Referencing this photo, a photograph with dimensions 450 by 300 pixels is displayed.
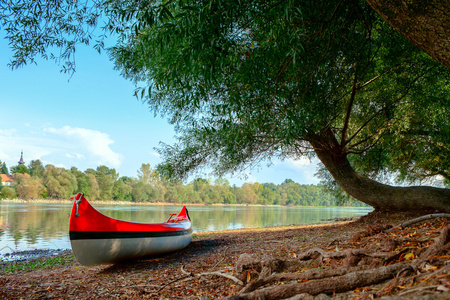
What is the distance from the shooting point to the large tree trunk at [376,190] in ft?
32.5

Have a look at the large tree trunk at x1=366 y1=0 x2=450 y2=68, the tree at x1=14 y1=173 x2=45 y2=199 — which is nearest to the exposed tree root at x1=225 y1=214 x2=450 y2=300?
the large tree trunk at x1=366 y1=0 x2=450 y2=68

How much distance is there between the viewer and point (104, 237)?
22.2ft

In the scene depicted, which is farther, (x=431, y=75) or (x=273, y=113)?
(x=431, y=75)

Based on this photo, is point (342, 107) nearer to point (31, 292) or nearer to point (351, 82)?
point (351, 82)

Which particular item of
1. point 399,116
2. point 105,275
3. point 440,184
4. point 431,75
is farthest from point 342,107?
point 440,184

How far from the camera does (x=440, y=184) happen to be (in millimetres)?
17766

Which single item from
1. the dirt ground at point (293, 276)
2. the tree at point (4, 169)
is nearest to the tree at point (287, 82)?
the dirt ground at point (293, 276)

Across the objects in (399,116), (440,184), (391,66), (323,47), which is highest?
(391,66)

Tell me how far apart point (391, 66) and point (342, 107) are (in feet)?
5.38

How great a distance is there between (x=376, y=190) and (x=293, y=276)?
328 inches

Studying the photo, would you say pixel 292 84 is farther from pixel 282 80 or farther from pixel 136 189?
pixel 136 189

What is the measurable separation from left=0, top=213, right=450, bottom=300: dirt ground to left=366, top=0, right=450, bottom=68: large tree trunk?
1984mm

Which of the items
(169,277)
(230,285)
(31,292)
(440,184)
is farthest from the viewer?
(440,184)

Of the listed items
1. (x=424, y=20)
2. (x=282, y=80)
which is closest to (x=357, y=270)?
(x=424, y=20)
